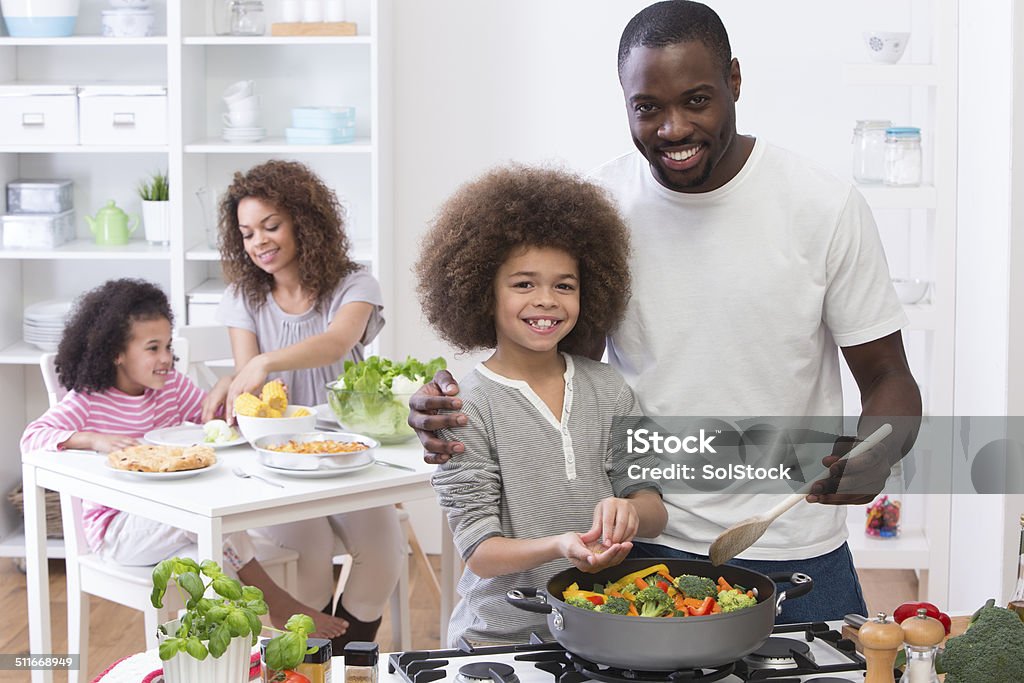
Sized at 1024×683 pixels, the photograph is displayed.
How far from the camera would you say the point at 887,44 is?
3.48 metres

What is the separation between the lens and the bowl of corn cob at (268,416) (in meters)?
2.77

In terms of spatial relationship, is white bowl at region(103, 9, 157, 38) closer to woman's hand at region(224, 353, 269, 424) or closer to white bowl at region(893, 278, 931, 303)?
woman's hand at region(224, 353, 269, 424)

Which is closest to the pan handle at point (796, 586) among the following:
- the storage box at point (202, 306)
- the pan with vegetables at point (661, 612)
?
the pan with vegetables at point (661, 612)

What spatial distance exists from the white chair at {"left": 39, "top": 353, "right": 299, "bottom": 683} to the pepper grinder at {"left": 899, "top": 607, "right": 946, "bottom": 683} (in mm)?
1820

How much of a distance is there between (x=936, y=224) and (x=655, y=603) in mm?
2308

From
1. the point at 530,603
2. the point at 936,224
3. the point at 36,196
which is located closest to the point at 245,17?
the point at 36,196

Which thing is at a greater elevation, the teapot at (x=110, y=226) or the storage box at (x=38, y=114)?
the storage box at (x=38, y=114)

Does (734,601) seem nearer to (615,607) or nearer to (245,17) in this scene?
(615,607)

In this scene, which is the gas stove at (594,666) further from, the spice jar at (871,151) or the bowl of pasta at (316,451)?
the spice jar at (871,151)

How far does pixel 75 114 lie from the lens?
404 centimetres

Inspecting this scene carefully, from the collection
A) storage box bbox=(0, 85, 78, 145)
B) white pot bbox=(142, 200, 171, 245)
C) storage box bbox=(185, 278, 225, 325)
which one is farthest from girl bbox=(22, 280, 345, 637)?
storage box bbox=(0, 85, 78, 145)

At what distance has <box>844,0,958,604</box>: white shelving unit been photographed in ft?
11.1

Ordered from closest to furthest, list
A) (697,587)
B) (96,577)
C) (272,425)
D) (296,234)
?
(697,587) < (272,425) < (96,577) < (296,234)

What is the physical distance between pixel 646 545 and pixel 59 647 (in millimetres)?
2345
